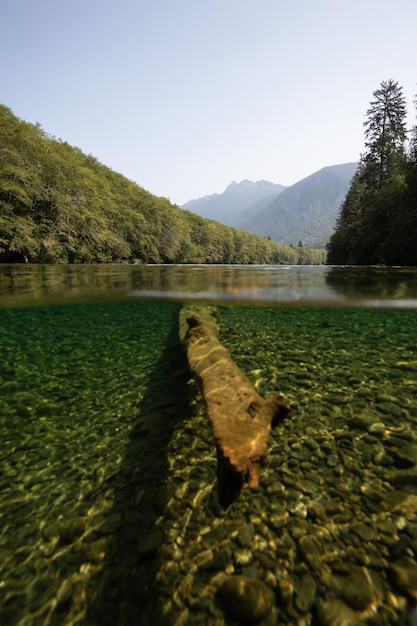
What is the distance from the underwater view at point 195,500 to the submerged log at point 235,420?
0.74m

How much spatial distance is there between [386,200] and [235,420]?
41801 millimetres

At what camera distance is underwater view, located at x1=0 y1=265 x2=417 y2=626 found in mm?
2154

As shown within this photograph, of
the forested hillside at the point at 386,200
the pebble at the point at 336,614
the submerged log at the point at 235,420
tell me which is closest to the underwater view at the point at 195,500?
the pebble at the point at 336,614

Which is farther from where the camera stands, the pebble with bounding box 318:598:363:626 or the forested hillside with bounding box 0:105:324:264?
the forested hillside with bounding box 0:105:324:264

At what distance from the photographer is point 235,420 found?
2.58 metres

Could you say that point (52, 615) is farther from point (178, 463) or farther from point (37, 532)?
point (178, 463)

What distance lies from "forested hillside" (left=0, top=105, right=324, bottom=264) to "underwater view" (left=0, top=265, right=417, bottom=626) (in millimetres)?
31806

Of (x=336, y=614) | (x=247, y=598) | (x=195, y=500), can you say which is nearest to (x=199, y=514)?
(x=195, y=500)

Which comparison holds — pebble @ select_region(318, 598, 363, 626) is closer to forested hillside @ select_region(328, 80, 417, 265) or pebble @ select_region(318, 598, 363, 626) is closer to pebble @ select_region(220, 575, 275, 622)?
pebble @ select_region(220, 575, 275, 622)

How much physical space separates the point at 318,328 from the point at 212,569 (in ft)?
29.9

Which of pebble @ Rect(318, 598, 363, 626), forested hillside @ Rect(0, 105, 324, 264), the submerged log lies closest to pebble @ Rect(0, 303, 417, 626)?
pebble @ Rect(318, 598, 363, 626)

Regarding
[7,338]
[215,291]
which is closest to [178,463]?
[7,338]

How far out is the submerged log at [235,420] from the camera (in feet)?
6.88

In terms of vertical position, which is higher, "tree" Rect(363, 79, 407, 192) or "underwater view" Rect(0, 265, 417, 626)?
"tree" Rect(363, 79, 407, 192)
